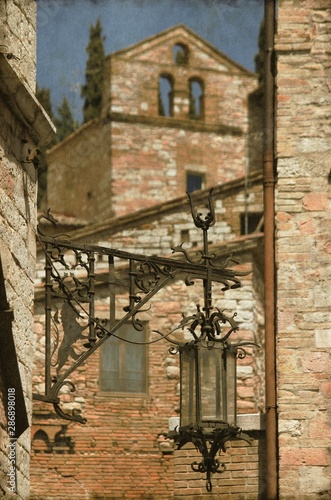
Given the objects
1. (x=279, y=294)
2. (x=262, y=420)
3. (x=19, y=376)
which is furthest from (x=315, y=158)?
(x=19, y=376)

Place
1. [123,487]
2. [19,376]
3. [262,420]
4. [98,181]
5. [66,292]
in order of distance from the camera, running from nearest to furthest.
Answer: [19,376] → [66,292] → [262,420] → [123,487] → [98,181]

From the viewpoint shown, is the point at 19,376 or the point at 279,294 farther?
the point at 279,294

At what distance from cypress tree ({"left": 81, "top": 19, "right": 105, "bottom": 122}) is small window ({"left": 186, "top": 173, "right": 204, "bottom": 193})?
3.35 metres

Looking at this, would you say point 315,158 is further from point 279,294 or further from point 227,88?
point 227,88

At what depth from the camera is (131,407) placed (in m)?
19.2

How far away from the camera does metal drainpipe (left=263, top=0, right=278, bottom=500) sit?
14.3 meters

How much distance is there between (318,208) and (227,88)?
1825cm

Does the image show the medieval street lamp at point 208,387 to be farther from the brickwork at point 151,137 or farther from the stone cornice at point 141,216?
the brickwork at point 151,137

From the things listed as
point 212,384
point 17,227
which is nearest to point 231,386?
point 212,384

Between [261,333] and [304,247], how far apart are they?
14.2 feet

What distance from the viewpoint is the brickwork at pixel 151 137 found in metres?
31.1

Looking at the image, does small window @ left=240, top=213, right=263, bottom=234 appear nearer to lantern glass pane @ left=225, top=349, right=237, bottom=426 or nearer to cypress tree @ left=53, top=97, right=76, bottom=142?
cypress tree @ left=53, top=97, right=76, bottom=142

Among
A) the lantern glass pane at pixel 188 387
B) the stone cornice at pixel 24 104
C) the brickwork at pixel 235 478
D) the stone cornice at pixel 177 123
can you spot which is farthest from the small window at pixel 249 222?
the stone cornice at pixel 24 104

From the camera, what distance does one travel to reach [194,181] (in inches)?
1240
